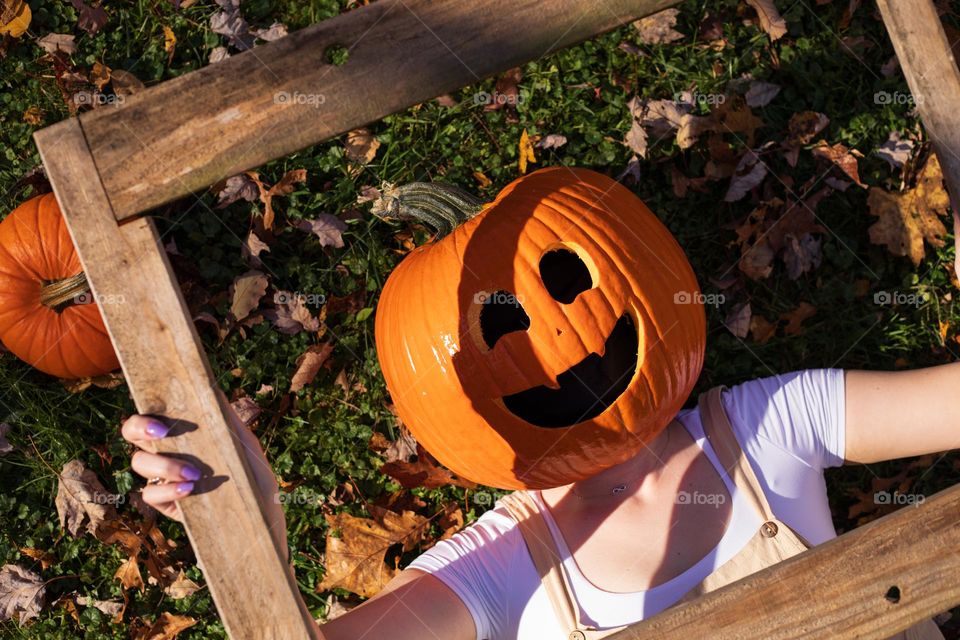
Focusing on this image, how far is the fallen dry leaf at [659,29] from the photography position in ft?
12.9

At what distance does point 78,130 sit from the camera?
74.9 inches

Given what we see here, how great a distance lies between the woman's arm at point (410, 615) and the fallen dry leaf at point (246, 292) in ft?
4.75

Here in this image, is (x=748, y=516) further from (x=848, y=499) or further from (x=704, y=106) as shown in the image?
(x=704, y=106)

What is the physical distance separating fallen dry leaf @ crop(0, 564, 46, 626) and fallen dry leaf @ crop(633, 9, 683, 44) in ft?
12.4

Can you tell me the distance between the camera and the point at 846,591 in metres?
2.01

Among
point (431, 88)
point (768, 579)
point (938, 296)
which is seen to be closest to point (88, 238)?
point (431, 88)

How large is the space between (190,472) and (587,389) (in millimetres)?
1288

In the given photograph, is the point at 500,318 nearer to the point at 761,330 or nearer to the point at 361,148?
the point at 361,148

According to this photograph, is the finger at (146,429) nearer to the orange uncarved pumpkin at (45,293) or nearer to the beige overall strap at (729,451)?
the orange uncarved pumpkin at (45,293)

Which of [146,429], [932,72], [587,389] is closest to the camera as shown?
[146,429]

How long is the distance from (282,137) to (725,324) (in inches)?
102

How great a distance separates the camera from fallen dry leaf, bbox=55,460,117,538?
151 inches

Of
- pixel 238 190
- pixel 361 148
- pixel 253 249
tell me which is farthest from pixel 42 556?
pixel 361 148

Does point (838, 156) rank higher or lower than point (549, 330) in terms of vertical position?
higher
